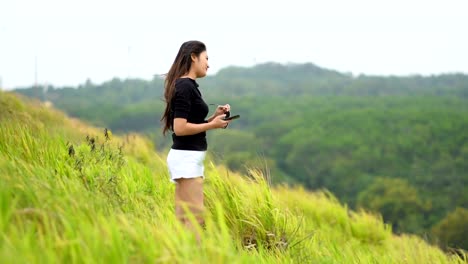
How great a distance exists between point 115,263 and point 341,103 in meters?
184

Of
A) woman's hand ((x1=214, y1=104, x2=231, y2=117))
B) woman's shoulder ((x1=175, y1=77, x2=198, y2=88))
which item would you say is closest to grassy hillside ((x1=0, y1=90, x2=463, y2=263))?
woman's hand ((x1=214, y1=104, x2=231, y2=117))

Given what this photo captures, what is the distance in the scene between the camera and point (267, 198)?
527cm

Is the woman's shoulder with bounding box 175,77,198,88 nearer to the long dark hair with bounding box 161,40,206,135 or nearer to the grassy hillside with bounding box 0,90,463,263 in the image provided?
the long dark hair with bounding box 161,40,206,135

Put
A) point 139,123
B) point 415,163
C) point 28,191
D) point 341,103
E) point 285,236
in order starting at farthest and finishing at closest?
1. point 341,103
2. point 139,123
3. point 415,163
4. point 285,236
5. point 28,191

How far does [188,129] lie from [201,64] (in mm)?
489

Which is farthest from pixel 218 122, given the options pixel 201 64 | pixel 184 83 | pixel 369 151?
pixel 369 151

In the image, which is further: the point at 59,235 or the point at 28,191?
the point at 28,191

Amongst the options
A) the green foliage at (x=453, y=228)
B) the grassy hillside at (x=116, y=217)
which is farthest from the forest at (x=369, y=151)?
the grassy hillside at (x=116, y=217)

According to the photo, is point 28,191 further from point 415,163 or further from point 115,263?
point 415,163

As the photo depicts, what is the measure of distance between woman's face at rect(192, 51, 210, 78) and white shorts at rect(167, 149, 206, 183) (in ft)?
1.77

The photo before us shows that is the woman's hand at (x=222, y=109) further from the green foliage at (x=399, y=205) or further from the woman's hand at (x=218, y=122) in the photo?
the green foliage at (x=399, y=205)

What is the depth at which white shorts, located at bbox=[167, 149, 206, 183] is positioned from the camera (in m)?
3.95

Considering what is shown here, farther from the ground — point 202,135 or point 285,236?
point 202,135

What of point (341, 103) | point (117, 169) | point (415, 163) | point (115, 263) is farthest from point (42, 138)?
point (341, 103)
